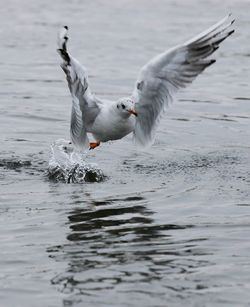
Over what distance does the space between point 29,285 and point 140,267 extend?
32.2 inches

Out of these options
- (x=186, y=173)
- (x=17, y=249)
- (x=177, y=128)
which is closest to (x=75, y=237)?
(x=17, y=249)

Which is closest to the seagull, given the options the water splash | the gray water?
the water splash

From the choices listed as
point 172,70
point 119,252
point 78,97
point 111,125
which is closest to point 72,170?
point 111,125

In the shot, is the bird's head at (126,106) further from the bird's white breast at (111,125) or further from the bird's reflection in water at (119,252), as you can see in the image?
the bird's reflection in water at (119,252)

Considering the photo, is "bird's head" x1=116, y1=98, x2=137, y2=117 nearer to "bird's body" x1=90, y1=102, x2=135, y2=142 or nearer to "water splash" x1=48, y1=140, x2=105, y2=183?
"bird's body" x1=90, y1=102, x2=135, y2=142

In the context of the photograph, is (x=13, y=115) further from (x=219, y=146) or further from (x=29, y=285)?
(x=29, y=285)

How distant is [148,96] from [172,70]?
0.36 metres

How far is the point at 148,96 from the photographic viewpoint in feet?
30.7

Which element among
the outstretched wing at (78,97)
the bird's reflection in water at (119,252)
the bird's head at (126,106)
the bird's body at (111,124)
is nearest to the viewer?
the bird's reflection in water at (119,252)

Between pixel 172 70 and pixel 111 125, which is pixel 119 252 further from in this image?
pixel 172 70

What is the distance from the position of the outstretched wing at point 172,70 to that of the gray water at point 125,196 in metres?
0.69

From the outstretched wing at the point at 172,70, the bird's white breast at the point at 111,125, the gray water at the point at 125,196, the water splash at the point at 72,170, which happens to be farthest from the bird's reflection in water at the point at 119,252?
the outstretched wing at the point at 172,70

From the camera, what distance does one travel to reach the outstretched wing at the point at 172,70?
9078 millimetres

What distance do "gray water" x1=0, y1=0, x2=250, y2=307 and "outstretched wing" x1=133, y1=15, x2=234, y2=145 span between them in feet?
2.28
